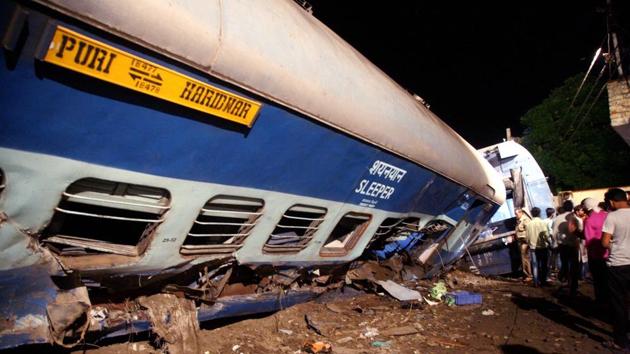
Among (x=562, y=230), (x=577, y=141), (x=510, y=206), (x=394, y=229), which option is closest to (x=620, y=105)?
(x=577, y=141)

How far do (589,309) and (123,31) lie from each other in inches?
292

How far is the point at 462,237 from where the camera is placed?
7.72 meters

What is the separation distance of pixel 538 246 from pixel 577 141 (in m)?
16.7

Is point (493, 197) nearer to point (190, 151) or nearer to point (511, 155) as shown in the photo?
point (511, 155)

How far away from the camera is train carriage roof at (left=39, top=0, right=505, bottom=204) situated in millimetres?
1830

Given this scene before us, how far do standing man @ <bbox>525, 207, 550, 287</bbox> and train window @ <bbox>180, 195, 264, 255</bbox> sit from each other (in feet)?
23.5

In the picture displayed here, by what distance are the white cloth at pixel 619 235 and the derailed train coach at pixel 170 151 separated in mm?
2162

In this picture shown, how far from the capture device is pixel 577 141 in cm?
2170

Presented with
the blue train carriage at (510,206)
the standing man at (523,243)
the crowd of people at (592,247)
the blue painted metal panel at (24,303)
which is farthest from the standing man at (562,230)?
the blue painted metal panel at (24,303)

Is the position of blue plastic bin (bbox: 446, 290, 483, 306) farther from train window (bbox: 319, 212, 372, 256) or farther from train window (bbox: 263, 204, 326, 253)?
train window (bbox: 263, 204, 326, 253)

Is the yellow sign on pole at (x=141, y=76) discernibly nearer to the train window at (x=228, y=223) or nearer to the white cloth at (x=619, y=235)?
the train window at (x=228, y=223)

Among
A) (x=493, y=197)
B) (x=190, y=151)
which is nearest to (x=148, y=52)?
(x=190, y=151)

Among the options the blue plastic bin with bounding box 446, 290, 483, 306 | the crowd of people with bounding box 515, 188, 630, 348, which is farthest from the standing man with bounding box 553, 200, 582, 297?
the blue plastic bin with bounding box 446, 290, 483, 306

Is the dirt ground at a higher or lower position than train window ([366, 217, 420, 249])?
lower
